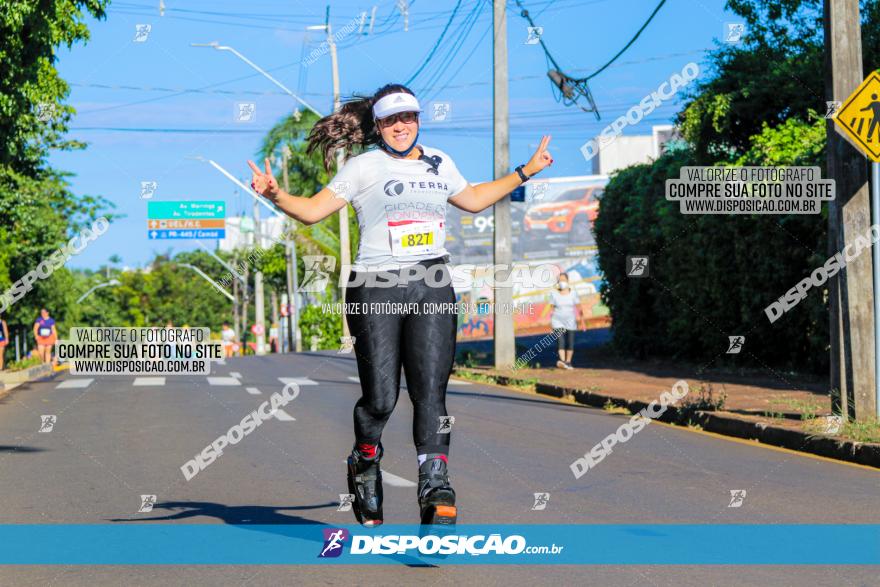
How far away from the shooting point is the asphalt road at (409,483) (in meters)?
5.29

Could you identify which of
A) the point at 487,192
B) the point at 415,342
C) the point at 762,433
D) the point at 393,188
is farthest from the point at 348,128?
the point at 762,433

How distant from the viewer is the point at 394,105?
17.8 ft

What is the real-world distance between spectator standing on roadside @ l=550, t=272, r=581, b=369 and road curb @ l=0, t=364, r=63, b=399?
9.75 metres

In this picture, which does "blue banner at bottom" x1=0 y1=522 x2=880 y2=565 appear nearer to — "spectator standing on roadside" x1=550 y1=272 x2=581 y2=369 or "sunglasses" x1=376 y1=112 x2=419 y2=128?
"sunglasses" x1=376 y1=112 x2=419 y2=128

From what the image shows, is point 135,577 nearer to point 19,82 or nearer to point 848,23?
point 848,23

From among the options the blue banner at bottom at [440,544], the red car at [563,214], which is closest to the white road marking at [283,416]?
the blue banner at bottom at [440,544]

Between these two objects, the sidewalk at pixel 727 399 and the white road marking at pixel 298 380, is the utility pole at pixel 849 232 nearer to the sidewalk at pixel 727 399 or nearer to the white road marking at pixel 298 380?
the sidewalk at pixel 727 399

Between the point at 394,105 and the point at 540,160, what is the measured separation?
0.85 metres

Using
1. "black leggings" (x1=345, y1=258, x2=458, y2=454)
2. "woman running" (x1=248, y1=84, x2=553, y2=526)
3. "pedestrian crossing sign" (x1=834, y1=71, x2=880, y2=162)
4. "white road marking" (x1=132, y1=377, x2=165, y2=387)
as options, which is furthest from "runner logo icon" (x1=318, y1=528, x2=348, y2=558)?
"white road marking" (x1=132, y1=377, x2=165, y2=387)

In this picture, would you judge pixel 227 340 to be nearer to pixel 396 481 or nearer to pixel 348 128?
pixel 396 481

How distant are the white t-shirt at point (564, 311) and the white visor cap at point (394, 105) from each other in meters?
16.2

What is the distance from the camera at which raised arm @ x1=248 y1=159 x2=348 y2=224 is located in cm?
509

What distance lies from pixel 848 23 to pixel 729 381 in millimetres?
7136

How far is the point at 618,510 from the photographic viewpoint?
6973mm
